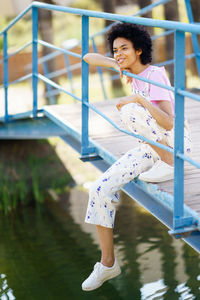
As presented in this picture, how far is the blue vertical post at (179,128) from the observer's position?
9.16 ft

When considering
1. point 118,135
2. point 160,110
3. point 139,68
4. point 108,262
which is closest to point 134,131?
point 160,110

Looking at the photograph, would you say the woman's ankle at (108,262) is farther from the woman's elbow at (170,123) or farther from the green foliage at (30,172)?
the green foliage at (30,172)

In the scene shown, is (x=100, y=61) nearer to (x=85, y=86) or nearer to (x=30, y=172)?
(x=85, y=86)

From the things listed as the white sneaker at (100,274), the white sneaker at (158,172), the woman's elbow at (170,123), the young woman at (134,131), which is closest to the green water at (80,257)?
the white sneaker at (100,274)

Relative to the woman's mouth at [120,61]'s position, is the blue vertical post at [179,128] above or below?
below

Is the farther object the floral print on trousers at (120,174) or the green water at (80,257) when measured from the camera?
the green water at (80,257)

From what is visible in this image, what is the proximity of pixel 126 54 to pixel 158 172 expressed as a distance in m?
0.72

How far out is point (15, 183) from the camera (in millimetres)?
8781

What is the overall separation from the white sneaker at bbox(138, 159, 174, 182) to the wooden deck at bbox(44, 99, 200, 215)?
0.05 meters

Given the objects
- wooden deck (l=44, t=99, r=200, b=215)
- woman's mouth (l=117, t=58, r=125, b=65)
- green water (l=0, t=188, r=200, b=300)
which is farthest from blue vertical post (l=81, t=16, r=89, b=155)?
green water (l=0, t=188, r=200, b=300)

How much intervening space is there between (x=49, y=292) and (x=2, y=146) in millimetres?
4248

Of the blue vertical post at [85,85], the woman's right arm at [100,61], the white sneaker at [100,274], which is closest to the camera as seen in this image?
the white sneaker at [100,274]

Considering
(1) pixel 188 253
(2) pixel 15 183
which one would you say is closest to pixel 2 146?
(2) pixel 15 183

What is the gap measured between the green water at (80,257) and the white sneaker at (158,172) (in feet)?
6.13
